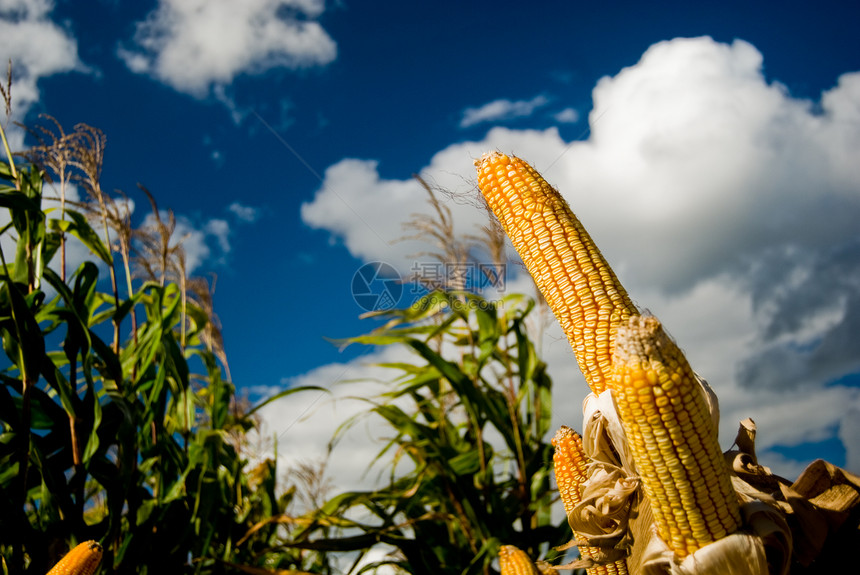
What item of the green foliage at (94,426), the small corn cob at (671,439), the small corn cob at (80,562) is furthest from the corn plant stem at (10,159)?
the small corn cob at (671,439)

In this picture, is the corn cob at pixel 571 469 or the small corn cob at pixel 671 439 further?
the corn cob at pixel 571 469

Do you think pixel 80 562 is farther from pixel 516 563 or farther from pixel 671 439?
pixel 671 439

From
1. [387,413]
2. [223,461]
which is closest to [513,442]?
[387,413]

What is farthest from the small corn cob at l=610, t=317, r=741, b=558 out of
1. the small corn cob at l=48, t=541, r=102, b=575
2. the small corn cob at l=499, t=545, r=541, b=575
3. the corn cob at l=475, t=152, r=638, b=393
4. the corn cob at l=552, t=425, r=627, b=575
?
the small corn cob at l=48, t=541, r=102, b=575

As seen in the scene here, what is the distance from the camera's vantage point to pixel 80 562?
2023 mm

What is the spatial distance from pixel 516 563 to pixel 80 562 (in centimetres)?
158

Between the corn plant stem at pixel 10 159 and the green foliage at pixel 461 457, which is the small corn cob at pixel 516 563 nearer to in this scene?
the green foliage at pixel 461 457

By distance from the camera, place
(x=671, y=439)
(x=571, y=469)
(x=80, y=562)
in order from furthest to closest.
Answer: (x=80, y=562) → (x=571, y=469) → (x=671, y=439)

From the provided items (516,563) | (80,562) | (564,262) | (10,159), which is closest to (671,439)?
(564,262)

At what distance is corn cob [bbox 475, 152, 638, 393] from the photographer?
1226 millimetres

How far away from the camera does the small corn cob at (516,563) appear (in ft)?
6.00

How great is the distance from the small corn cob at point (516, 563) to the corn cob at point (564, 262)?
0.91 meters

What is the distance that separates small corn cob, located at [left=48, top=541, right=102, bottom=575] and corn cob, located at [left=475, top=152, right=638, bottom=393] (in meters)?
1.96

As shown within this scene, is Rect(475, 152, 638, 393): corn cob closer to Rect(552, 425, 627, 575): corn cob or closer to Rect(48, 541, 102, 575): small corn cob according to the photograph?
Rect(552, 425, 627, 575): corn cob
